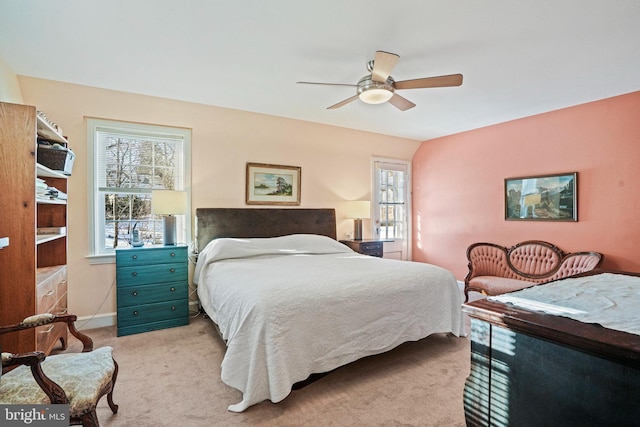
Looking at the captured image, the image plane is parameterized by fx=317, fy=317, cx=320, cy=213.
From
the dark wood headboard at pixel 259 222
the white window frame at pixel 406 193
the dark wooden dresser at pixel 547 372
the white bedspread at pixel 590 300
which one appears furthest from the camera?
the white window frame at pixel 406 193

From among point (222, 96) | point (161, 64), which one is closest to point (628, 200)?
point (222, 96)

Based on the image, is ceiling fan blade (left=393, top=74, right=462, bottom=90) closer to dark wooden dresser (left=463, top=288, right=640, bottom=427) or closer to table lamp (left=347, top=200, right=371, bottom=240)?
dark wooden dresser (left=463, top=288, right=640, bottom=427)

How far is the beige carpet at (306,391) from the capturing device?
1936 mm

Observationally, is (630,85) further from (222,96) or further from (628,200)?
(222,96)

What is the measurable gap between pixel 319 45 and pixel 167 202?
2.27 metres

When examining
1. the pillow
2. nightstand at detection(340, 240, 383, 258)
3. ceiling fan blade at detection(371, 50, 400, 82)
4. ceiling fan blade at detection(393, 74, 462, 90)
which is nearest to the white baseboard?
the pillow

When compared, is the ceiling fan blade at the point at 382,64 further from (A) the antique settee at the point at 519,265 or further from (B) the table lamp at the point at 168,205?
(A) the antique settee at the point at 519,265

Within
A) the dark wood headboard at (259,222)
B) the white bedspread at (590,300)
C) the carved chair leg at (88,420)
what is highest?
the dark wood headboard at (259,222)

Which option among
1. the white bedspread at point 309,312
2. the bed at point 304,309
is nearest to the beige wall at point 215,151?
the bed at point 304,309

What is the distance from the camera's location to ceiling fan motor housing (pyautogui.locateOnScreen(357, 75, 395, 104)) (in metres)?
2.71

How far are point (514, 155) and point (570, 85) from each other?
4.25 feet

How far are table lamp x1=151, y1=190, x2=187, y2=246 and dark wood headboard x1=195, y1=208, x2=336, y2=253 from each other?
358mm

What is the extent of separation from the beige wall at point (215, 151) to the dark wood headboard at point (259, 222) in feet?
0.51

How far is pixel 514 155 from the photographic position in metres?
4.47
